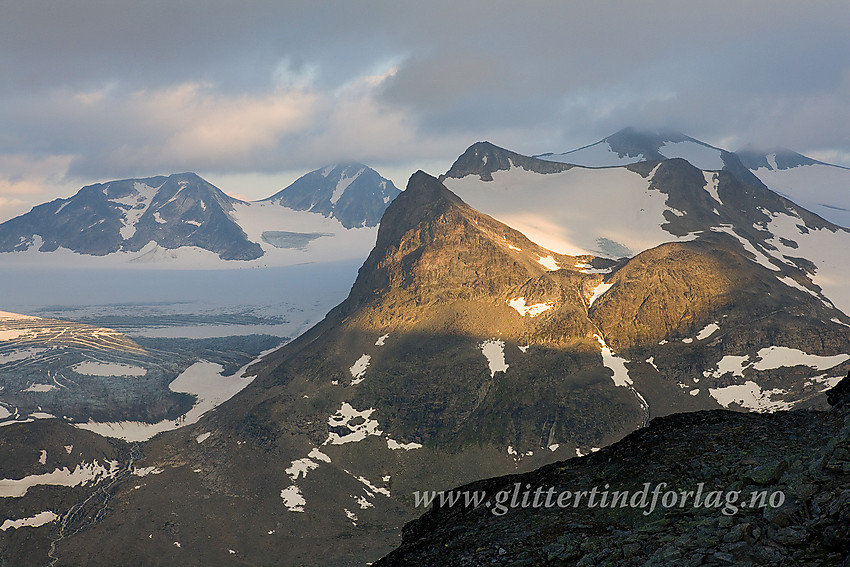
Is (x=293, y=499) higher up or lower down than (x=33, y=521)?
higher up

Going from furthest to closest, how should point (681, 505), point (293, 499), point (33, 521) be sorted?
1. point (293, 499)
2. point (33, 521)
3. point (681, 505)

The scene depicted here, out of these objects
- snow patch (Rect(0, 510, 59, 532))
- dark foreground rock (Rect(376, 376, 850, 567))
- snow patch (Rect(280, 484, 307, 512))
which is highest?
dark foreground rock (Rect(376, 376, 850, 567))

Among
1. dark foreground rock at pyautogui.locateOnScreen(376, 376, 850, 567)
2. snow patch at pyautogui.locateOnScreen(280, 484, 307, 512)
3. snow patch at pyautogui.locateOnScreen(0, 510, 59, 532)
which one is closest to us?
dark foreground rock at pyautogui.locateOnScreen(376, 376, 850, 567)

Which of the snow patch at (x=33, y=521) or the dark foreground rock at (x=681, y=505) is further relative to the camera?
the snow patch at (x=33, y=521)

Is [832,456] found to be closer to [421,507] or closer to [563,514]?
[563,514]

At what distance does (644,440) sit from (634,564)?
17.9 m

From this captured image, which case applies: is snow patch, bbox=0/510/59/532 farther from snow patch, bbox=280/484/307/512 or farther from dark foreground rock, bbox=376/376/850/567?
dark foreground rock, bbox=376/376/850/567

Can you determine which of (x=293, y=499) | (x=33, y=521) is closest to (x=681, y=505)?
(x=293, y=499)

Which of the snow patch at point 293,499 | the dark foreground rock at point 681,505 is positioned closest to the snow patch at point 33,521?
the snow patch at point 293,499

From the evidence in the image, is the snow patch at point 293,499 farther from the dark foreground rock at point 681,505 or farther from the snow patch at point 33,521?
the dark foreground rock at point 681,505

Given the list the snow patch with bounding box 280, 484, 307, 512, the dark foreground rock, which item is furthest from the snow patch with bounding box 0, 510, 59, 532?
the dark foreground rock

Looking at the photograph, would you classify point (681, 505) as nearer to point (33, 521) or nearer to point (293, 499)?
point (293, 499)

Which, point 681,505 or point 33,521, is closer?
point 681,505

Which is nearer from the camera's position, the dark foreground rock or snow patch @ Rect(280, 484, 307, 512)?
the dark foreground rock
